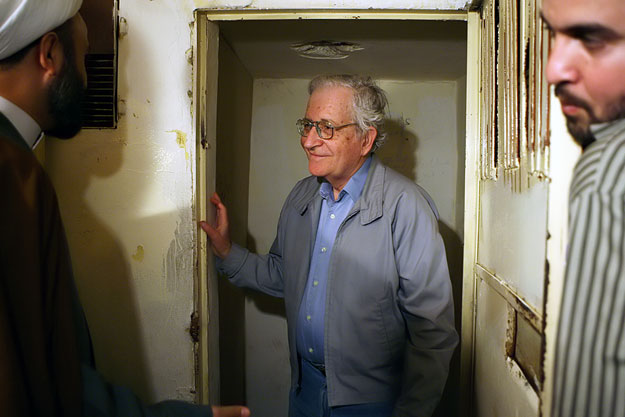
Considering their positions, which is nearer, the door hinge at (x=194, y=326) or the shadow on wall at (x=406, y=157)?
the door hinge at (x=194, y=326)

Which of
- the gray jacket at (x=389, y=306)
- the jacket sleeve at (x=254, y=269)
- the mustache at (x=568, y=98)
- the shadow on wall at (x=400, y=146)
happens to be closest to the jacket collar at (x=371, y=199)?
the gray jacket at (x=389, y=306)

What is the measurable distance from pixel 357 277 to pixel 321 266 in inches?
5.8

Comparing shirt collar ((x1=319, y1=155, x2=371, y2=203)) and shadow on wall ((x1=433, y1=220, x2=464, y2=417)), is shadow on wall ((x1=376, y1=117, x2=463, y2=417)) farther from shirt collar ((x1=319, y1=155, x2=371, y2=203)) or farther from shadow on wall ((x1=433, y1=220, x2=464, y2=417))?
shirt collar ((x1=319, y1=155, x2=371, y2=203))

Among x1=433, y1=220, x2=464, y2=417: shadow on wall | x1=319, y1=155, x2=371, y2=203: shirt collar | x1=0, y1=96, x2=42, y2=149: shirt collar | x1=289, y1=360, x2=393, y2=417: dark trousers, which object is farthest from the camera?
x1=433, y1=220, x2=464, y2=417: shadow on wall

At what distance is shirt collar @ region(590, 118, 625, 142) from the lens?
19.1 inches

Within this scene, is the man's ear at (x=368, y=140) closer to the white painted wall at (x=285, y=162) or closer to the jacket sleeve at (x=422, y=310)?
the jacket sleeve at (x=422, y=310)

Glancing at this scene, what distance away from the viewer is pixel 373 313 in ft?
4.39

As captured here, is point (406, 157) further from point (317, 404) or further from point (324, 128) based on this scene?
point (317, 404)

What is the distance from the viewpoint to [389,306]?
1.35 m

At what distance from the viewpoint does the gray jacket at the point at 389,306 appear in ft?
4.19

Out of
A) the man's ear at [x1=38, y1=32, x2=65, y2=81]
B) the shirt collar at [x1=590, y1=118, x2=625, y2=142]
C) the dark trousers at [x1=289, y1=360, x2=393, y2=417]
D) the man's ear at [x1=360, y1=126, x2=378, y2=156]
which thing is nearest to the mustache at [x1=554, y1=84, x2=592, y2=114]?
the shirt collar at [x1=590, y1=118, x2=625, y2=142]

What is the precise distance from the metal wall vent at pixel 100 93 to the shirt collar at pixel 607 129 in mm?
1177

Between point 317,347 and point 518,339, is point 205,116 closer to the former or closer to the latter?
point 317,347

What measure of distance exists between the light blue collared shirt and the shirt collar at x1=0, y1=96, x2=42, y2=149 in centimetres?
90
